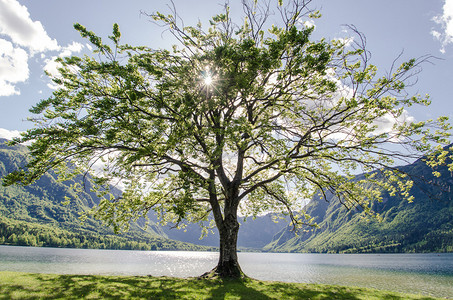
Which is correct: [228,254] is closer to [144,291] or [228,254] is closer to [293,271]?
[144,291]

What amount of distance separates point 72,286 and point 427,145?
20295 millimetres

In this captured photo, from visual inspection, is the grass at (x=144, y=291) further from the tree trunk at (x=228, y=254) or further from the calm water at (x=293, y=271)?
the calm water at (x=293, y=271)

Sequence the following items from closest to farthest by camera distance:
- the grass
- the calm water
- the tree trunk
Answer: the grass → the tree trunk → the calm water

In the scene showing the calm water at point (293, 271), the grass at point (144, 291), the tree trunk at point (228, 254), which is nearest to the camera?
the grass at point (144, 291)

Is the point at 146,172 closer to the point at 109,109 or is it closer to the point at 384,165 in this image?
the point at 109,109

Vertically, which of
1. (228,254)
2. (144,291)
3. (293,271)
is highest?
(228,254)

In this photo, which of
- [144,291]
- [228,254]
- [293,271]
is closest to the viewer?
[144,291]

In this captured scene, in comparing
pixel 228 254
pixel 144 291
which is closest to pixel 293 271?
pixel 228 254

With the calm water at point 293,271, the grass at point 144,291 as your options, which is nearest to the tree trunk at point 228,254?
the grass at point 144,291

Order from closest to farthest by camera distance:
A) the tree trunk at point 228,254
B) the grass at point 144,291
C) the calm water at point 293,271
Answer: the grass at point 144,291 → the tree trunk at point 228,254 → the calm water at point 293,271

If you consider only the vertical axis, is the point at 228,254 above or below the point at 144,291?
above

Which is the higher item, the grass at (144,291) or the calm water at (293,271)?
the grass at (144,291)

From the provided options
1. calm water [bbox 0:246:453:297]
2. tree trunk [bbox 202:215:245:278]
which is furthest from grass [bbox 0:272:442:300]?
calm water [bbox 0:246:453:297]

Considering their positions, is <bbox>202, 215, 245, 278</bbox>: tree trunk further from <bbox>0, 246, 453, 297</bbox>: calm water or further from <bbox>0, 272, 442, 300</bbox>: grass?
<bbox>0, 246, 453, 297</bbox>: calm water
